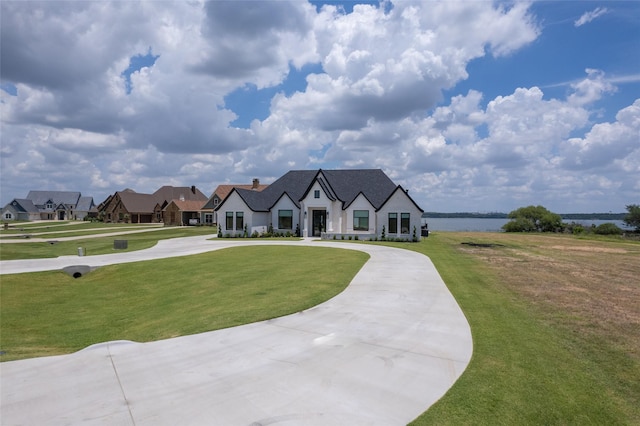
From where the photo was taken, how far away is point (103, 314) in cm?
1369

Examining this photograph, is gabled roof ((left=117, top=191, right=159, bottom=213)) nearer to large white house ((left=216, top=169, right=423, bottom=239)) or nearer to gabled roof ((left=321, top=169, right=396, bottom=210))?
large white house ((left=216, top=169, right=423, bottom=239))

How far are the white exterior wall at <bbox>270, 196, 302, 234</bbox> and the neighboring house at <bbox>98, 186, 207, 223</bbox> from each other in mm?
38260

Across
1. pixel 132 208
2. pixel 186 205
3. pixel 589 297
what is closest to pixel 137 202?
pixel 132 208

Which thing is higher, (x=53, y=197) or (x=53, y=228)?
(x=53, y=197)

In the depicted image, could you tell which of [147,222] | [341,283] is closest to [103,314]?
[341,283]

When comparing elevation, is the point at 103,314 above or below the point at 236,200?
below

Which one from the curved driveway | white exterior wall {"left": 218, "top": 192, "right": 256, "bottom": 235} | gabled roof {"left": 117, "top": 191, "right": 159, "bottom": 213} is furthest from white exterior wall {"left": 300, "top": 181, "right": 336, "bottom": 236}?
gabled roof {"left": 117, "top": 191, "right": 159, "bottom": 213}

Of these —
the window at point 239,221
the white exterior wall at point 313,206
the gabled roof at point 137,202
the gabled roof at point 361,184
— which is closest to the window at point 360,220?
the gabled roof at point 361,184

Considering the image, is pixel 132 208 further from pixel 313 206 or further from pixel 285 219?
pixel 313 206

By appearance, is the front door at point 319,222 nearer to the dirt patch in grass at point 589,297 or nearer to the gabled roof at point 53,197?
the dirt patch in grass at point 589,297

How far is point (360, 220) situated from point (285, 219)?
8.65m

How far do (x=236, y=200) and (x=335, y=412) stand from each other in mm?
37554

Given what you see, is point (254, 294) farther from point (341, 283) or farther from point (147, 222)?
point (147, 222)

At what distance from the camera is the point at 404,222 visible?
3559cm
